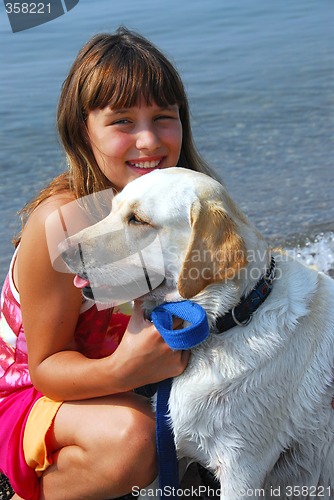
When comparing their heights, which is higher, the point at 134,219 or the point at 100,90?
the point at 100,90

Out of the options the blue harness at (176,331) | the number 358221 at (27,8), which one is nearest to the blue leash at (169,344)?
the blue harness at (176,331)

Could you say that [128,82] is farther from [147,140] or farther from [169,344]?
[169,344]

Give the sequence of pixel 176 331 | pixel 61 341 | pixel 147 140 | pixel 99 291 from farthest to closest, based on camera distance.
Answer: pixel 147 140
pixel 61 341
pixel 99 291
pixel 176 331

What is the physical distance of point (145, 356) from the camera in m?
2.55

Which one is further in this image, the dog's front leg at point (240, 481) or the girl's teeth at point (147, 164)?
the girl's teeth at point (147, 164)

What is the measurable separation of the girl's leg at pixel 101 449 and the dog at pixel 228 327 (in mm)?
179

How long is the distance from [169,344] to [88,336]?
0.61 meters

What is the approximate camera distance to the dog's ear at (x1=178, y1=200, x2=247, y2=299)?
7.49 feet

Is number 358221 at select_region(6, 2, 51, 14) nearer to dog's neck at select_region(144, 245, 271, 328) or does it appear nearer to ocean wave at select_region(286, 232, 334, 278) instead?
ocean wave at select_region(286, 232, 334, 278)

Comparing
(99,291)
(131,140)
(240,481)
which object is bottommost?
(240,481)

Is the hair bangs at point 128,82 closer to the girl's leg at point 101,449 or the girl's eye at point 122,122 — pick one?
the girl's eye at point 122,122

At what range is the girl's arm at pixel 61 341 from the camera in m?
2.58

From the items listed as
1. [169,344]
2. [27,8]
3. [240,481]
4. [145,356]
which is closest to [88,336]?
[145,356]

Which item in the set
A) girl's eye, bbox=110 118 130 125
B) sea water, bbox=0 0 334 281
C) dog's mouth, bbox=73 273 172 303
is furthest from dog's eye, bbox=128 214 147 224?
sea water, bbox=0 0 334 281
